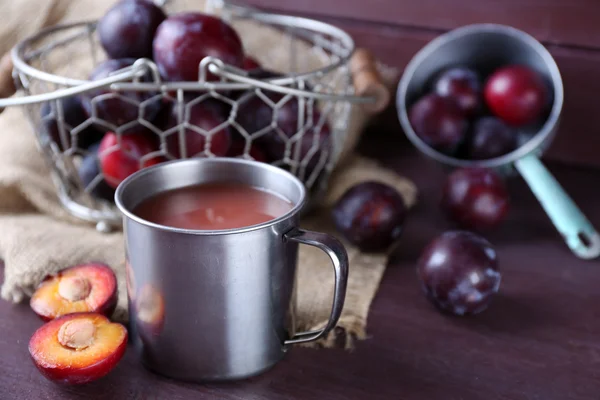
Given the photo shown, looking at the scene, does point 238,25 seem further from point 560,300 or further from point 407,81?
point 560,300

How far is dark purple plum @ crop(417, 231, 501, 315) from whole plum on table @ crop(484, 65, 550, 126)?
276 millimetres

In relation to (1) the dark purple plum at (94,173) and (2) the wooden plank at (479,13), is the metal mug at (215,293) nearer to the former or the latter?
(1) the dark purple plum at (94,173)

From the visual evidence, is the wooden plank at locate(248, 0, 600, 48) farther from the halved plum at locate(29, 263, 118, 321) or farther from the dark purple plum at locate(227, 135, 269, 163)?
the halved plum at locate(29, 263, 118, 321)

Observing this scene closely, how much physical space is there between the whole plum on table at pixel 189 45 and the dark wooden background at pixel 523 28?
0.42m

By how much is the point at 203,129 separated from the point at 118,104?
8 cm

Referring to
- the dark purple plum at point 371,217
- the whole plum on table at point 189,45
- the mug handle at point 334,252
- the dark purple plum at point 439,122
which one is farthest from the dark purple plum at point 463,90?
the mug handle at point 334,252

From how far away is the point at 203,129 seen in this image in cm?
65

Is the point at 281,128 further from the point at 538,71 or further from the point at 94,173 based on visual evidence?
the point at 538,71

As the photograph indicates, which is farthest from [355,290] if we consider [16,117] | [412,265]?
[16,117]

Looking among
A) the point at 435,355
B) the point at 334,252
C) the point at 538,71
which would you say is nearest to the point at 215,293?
the point at 334,252

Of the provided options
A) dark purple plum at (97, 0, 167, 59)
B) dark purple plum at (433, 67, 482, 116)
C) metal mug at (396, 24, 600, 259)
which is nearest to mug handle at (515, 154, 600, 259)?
metal mug at (396, 24, 600, 259)

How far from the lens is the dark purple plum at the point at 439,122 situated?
816 mm

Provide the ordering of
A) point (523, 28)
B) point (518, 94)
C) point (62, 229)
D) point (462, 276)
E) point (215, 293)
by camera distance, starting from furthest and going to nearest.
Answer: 1. point (523, 28)
2. point (518, 94)
3. point (62, 229)
4. point (462, 276)
5. point (215, 293)

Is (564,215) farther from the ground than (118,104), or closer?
closer
